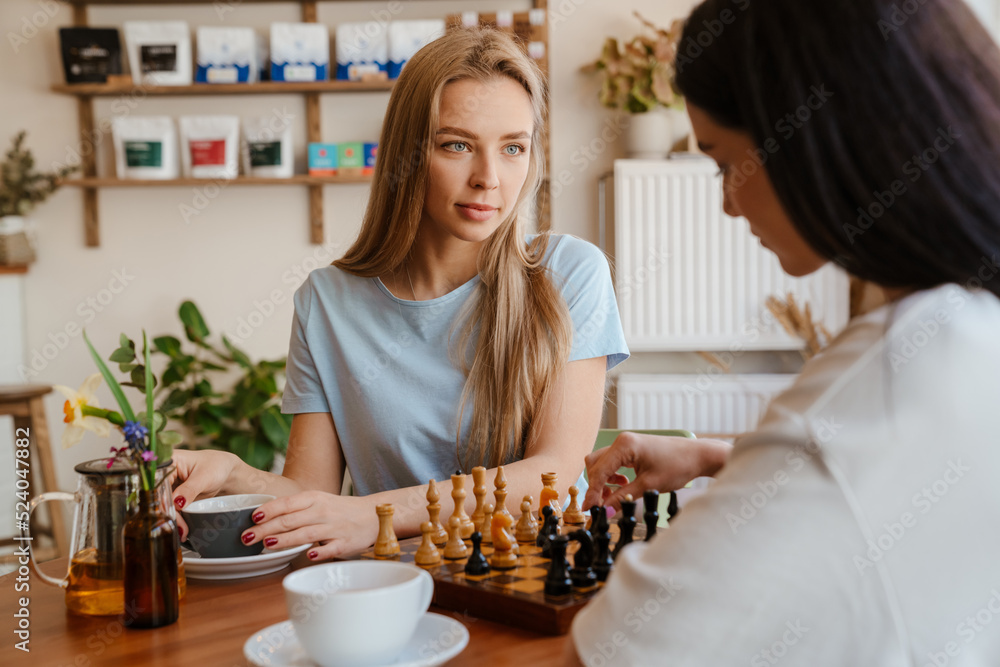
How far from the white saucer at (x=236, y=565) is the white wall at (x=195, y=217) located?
2.73m

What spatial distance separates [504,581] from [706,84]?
1.57 feet

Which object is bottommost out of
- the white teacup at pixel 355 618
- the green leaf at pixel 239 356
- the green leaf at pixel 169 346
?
the green leaf at pixel 239 356

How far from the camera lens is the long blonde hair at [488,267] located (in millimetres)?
1418

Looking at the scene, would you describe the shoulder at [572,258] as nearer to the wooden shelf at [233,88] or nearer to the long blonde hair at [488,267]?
the long blonde hair at [488,267]

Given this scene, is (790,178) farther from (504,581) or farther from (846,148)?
(504,581)

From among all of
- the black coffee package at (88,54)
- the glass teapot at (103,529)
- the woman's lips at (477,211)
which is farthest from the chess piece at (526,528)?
the black coffee package at (88,54)

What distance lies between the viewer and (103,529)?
860mm

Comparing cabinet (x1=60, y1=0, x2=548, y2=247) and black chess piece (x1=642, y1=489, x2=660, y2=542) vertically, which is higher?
cabinet (x1=60, y1=0, x2=548, y2=247)

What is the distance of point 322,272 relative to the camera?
1.59m

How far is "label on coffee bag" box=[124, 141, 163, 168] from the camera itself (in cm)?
346

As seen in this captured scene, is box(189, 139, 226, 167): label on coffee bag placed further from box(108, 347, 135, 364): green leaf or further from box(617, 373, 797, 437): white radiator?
box(108, 347, 135, 364): green leaf

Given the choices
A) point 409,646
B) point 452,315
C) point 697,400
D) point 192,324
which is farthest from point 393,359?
point 697,400

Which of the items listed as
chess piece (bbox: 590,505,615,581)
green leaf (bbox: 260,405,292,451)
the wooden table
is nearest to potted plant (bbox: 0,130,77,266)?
green leaf (bbox: 260,405,292,451)

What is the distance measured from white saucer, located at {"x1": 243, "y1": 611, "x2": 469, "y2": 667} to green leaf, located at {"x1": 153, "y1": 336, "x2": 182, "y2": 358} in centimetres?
286
